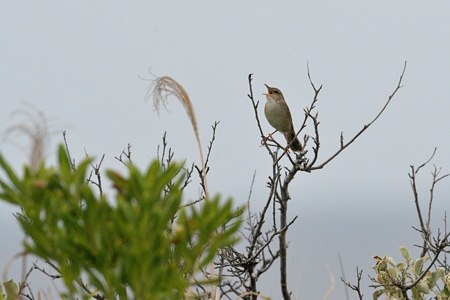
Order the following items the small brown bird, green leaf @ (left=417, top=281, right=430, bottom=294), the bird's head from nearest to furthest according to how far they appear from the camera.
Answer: green leaf @ (left=417, top=281, right=430, bottom=294) < the small brown bird < the bird's head

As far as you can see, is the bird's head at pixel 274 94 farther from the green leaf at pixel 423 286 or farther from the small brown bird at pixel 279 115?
the green leaf at pixel 423 286

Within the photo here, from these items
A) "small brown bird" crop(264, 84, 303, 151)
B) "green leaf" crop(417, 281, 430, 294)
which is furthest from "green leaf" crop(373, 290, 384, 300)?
"small brown bird" crop(264, 84, 303, 151)

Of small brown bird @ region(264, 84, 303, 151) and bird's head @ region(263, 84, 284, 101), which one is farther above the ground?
bird's head @ region(263, 84, 284, 101)

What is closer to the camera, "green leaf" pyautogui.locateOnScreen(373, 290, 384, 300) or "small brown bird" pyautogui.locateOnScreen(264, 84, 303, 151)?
"green leaf" pyautogui.locateOnScreen(373, 290, 384, 300)

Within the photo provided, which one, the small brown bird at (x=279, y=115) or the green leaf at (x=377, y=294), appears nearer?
the green leaf at (x=377, y=294)

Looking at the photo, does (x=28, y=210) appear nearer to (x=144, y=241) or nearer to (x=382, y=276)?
(x=144, y=241)

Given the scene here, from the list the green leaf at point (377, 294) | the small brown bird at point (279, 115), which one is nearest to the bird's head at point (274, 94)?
the small brown bird at point (279, 115)

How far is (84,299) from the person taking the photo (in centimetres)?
159

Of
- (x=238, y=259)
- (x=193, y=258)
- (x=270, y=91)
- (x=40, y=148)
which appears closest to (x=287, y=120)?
(x=270, y=91)

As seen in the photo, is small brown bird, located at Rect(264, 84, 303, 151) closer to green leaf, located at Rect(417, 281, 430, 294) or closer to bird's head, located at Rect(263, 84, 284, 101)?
bird's head, located at Rect(263, 84, 284, 101)

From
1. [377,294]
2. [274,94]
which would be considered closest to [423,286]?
[377,294]

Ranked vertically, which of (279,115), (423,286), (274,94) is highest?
(274,94)

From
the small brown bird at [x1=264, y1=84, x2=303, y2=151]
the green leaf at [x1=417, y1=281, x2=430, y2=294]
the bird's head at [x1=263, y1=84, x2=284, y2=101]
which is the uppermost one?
the bird's head at [x1=263, y1=84, x2=284, y2=101]

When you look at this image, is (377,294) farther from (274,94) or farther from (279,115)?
(274,94)
